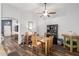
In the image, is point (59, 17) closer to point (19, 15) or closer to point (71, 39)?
point (71, 39)

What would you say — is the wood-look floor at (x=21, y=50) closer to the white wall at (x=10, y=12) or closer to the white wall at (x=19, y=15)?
the white wall at (x=19, y=15)

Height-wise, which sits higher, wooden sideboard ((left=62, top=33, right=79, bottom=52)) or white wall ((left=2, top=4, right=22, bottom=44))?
white wall ((left=2, top=4, right=22, bottom=44))

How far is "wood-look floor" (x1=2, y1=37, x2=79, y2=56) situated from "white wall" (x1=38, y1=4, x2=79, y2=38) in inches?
12.0

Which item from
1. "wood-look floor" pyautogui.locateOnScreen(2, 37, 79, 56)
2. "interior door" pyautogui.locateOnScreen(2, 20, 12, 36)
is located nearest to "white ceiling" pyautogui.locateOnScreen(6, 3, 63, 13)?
"interior door" pyautogui.locateOnScreen(2, 20, 12, 36)

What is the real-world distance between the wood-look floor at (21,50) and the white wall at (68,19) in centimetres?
31

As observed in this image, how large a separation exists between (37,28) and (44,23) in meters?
0.14

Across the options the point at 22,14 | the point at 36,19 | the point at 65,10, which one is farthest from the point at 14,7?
the point at 65,10

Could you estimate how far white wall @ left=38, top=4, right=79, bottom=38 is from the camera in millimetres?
2029

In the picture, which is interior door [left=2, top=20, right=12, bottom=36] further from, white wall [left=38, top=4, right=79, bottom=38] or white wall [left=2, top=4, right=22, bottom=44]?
white wall [left=38, top=4, right=79, bottom=38]

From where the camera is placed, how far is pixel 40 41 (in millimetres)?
2078

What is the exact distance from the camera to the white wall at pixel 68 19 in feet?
6.66

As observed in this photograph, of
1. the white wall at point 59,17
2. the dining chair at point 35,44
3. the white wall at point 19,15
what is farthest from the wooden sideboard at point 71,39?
the white wall at point 19,15

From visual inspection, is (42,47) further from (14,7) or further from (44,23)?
(14,7)

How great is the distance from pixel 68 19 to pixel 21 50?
92 cm
